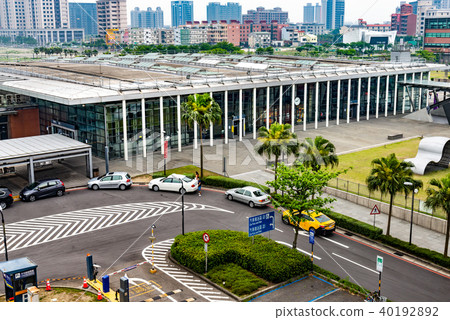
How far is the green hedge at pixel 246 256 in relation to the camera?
95.8 ft

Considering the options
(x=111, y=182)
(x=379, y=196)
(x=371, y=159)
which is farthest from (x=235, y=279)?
(x=371, y=159)

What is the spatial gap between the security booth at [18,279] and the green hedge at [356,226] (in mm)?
20591

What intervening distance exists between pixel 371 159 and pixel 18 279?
41.3 meters

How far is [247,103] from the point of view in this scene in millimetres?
68938

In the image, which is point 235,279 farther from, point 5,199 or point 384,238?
point 5,199

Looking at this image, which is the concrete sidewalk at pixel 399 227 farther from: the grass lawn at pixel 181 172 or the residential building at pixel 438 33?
the residential building at pixel 438 33

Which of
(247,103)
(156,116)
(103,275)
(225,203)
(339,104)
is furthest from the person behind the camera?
(339,104)

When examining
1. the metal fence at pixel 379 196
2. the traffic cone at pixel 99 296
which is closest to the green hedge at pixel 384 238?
the metal fence at pixel 379 196

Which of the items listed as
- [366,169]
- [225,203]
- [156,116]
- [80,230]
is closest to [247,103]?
[156,116]

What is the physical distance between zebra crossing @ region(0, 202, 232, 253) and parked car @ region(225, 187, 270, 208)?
2.33m

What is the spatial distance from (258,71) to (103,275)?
58101mm

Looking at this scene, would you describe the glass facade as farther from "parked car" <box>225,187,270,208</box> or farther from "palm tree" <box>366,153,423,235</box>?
"palm tree" <box>366,153,423,235</box>

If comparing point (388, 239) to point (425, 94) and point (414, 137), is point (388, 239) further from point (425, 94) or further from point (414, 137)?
point (425, 94)

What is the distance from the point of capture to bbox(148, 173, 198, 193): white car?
150ft
